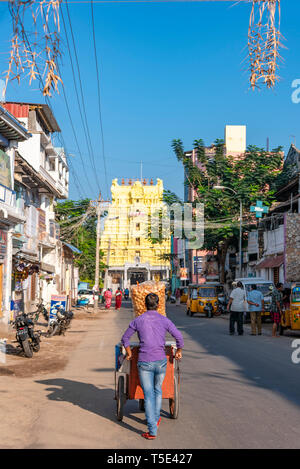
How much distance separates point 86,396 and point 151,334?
9.29ft

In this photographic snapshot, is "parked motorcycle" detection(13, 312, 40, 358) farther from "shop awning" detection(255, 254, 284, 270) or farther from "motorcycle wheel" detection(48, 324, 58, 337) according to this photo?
"shop awning" detection(255, 254, 284, 270)

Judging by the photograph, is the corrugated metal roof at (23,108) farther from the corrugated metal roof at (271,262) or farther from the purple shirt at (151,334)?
the purple shirt at (151,334)

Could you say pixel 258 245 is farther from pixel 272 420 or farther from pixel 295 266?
pixel 272 420

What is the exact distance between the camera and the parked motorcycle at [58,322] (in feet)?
64.8

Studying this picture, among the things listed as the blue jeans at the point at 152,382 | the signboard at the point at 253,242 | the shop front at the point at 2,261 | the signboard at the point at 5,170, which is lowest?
the blue jeans at the point at 152,382

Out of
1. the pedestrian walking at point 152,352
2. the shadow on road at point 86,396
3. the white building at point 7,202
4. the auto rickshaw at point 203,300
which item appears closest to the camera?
the pedestrian walking at point 152,352

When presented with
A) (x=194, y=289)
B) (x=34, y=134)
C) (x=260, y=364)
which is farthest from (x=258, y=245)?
(x=260, y=364)

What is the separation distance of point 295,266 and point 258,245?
13.8 m

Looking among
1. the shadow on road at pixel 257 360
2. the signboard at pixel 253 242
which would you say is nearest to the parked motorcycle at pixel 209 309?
the signboard at pixel 253 242

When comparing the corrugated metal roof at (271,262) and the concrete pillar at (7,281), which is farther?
the corrugated metal roof at (271,262)

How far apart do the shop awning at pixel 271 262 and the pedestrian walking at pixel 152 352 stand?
29245 mm

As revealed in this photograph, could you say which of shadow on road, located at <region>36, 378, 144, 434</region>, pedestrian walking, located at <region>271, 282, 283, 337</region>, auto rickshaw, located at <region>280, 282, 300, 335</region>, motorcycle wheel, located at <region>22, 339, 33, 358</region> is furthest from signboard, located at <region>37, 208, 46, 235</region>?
shadow on road, located at <region>36, 378, 144, 434</region>

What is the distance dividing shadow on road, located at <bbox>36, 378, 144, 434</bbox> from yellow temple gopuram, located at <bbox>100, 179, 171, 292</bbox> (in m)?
83.1

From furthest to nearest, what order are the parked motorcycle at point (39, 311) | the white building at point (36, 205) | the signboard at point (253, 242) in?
the signboard at point (253, 242)
the white building at point (36, 205)
the parked motorcycle at point (39, 311)
